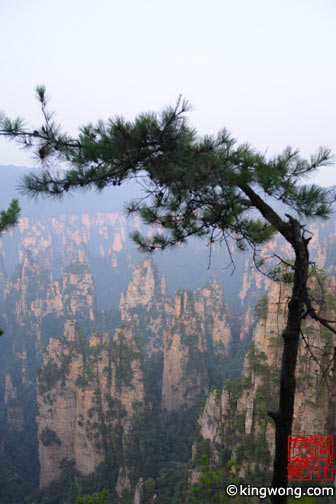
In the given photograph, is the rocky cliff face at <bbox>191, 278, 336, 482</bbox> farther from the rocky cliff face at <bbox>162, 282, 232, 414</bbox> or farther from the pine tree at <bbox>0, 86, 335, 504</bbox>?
the rocky cliff face at <bbox>162, 282, 232, 414</bbox>

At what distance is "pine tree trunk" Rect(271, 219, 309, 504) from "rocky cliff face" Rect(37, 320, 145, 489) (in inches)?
752

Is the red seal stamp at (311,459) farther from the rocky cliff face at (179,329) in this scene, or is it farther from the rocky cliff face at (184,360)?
the rocky cliff face at (179,329)

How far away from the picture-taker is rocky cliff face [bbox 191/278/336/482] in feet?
34.3

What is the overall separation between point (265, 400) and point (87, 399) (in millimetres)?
14107

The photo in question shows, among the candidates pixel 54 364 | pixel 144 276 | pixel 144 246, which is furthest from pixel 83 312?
pixel 144 246

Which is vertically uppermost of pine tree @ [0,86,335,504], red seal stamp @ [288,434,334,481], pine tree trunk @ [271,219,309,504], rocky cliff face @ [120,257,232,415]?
rocky cliff face @ [120,257,232,415]

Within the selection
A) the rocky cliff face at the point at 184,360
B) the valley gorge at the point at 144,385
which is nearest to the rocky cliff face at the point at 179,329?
the rocky cliff face at the point at 184,360

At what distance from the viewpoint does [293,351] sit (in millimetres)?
3143

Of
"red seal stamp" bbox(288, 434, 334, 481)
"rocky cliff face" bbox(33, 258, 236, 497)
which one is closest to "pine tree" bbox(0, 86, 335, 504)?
"red seal stamp" bbox(288, 434, 334, 481)

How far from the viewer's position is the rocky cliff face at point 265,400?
412 inches

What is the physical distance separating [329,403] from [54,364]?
20.3m

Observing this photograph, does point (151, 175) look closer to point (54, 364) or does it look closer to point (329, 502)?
point (329, 502)

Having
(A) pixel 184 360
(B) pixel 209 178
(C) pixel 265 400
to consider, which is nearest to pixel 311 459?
(C) pixel 265 400

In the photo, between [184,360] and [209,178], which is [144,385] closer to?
[184,360]
